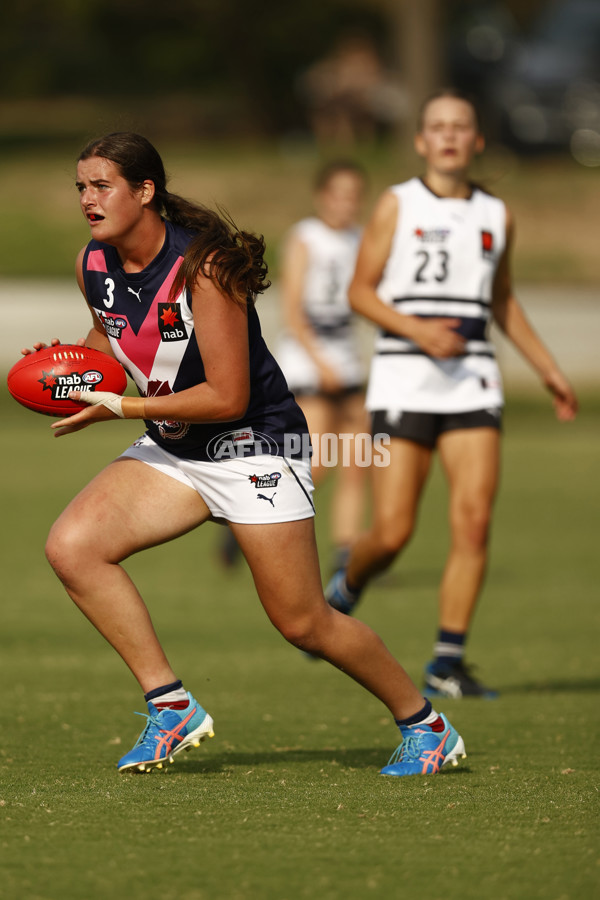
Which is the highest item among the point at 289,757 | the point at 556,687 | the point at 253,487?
the point at 253,487

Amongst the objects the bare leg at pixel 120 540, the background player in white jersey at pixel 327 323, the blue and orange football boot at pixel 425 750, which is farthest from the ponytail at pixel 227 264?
the background player in white jersey at pixel 327 323

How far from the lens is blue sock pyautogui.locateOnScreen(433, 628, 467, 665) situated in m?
6.55

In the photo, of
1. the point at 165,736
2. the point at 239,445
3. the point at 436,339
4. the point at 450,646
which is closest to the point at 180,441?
the point at 239,445

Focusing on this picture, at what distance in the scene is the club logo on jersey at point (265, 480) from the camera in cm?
470

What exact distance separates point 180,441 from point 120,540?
1.26 feet

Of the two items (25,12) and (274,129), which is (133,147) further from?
(274,129)

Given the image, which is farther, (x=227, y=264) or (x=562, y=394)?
(x=562, y=394)

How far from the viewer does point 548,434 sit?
18922 mm

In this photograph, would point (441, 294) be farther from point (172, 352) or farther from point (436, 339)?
point (172, 352)

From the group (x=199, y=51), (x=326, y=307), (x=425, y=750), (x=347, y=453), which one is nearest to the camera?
(x=425, y=750)

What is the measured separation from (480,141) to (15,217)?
24.3 meters

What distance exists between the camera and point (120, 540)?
4730 mm

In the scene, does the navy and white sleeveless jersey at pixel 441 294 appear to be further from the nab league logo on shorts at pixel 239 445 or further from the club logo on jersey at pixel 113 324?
the club logo on jersey at pixel 113 324

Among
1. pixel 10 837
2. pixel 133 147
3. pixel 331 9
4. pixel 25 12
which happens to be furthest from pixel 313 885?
pixel 331 9
